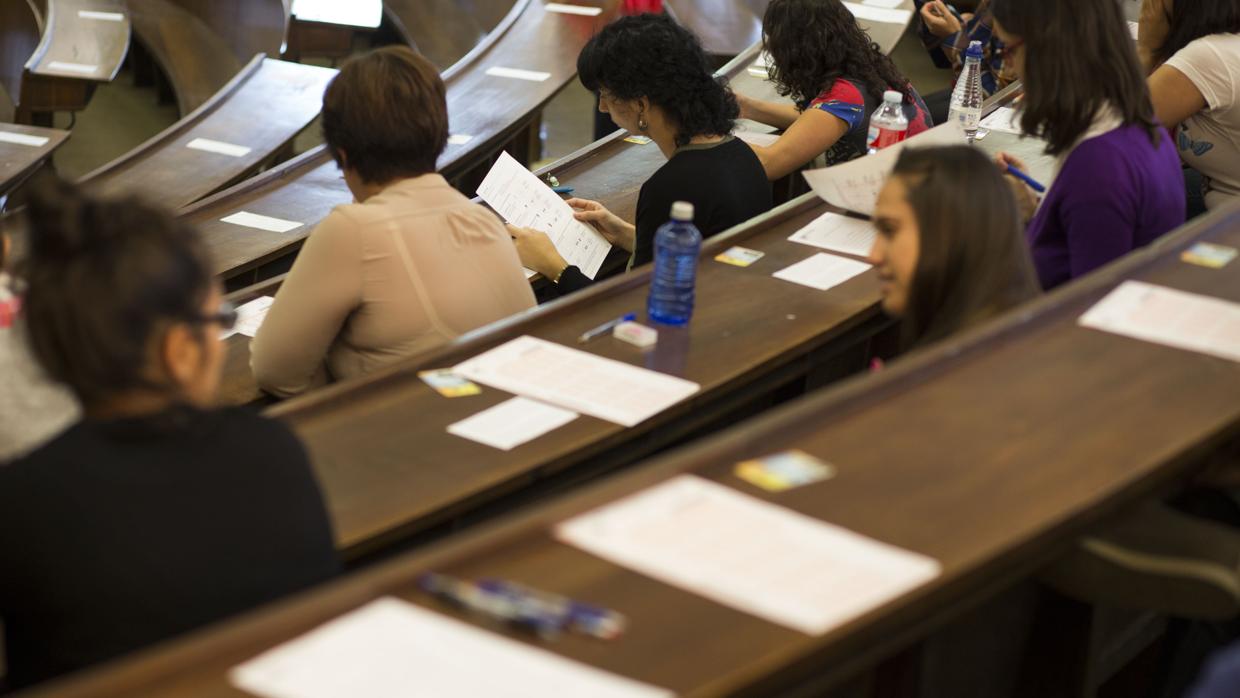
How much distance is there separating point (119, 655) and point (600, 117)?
205 inches

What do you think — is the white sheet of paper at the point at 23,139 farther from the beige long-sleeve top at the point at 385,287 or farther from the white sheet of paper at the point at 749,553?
the white sheet of paper at the point at 749,553

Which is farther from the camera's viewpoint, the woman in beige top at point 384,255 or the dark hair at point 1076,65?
the dark hair at point 1076,65

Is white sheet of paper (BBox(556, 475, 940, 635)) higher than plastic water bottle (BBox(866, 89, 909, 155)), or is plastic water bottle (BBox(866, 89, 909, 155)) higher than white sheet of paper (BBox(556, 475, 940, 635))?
white sheet of paper (BBox(556, 475, 940, 635))

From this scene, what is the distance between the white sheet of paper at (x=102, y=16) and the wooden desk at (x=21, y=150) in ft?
4.88

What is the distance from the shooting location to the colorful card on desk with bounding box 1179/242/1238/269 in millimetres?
2613

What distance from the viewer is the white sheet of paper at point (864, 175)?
10.7ft

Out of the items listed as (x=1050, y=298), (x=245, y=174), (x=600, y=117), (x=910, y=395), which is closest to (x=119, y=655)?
(x=910, y=395)

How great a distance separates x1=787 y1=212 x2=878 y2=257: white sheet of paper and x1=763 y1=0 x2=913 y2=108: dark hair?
85 cm

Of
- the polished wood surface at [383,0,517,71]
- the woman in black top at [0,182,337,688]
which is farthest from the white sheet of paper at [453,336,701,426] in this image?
the polished wood surface at [383,0,517,71]

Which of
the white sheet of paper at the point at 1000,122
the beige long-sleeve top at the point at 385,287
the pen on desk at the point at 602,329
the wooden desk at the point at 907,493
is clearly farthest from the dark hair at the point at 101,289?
the white sheet of paper at the point at 1000,122

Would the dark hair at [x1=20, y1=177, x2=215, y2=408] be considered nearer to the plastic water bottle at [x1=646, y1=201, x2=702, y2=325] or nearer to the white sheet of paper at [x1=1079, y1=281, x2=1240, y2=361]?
the plastic water bottle at [x1=646, y1=201, x2=702, y2=325]

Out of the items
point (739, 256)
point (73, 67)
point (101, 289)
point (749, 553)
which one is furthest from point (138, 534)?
point (73, 67)

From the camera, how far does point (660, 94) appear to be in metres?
3.41

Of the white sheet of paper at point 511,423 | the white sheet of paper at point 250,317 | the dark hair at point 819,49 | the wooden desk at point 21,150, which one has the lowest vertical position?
the wooden desk at point 21,150
